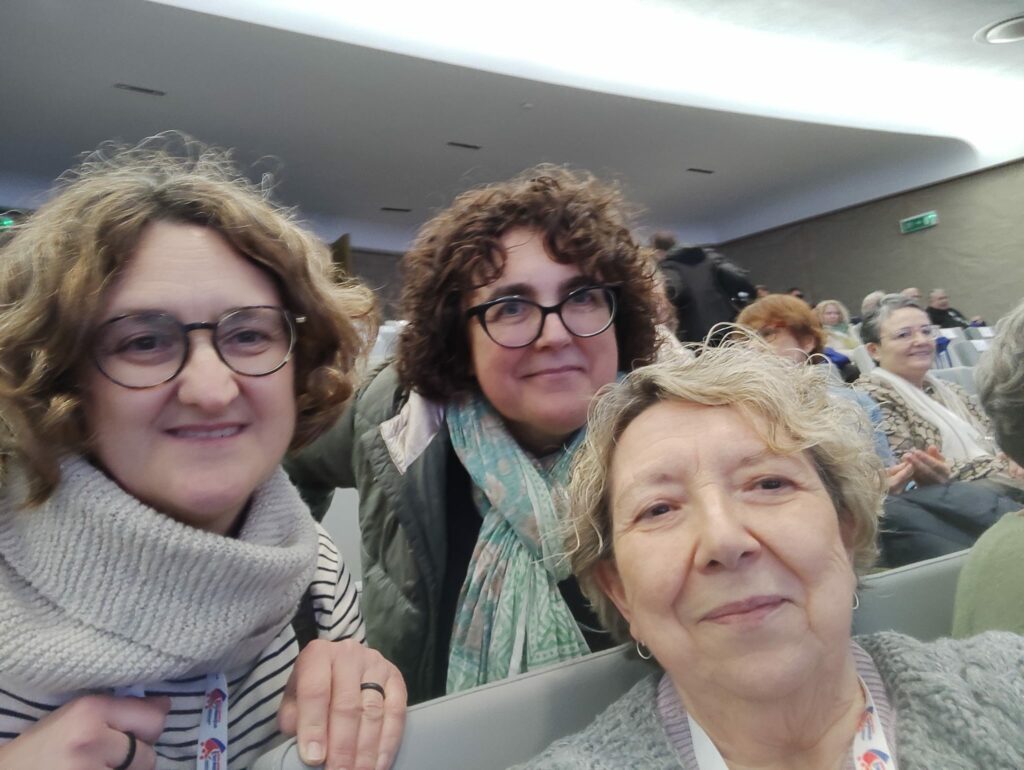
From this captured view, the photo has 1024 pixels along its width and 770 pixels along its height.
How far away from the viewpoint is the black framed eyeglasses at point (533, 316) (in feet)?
3.72

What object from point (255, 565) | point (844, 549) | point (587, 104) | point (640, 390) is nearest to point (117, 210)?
point (255, 565)

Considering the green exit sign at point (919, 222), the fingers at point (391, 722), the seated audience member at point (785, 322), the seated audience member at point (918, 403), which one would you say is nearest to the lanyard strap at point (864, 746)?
the fingers at point (391, 722)

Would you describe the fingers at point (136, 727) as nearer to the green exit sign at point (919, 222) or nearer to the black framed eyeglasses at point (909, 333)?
the black framed eyeglasses at point (909, 333)

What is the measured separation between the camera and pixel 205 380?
764mm

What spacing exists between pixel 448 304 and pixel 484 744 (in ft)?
2.22

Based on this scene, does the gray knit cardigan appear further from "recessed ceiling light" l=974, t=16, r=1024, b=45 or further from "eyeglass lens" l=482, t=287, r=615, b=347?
"recessed ceiling light" l=974, t=16, r=1024, b=45

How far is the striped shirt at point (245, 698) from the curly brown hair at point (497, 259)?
0.39m

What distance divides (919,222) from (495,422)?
10.4 metres

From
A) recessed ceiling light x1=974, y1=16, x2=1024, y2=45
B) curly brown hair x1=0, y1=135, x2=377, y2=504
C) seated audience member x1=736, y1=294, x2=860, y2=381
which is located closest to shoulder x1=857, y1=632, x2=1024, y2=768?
curly brown hair x1=0, y1=135, x2=377, y2=504

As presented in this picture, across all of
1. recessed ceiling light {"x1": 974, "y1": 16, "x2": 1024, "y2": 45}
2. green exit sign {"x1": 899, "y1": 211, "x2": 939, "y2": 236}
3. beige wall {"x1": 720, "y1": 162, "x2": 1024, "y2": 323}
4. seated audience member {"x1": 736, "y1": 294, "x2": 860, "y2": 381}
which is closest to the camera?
seated audience member {"x1": 736, "y1": 294, "x2": 860, "y2": 381}

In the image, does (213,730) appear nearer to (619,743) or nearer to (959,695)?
(619,743)

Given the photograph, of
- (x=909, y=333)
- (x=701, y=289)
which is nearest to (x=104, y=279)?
(x=701, y=289)

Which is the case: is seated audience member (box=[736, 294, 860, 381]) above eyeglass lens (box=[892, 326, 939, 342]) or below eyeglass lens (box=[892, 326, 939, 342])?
above

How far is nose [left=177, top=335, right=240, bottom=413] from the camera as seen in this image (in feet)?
2.50
